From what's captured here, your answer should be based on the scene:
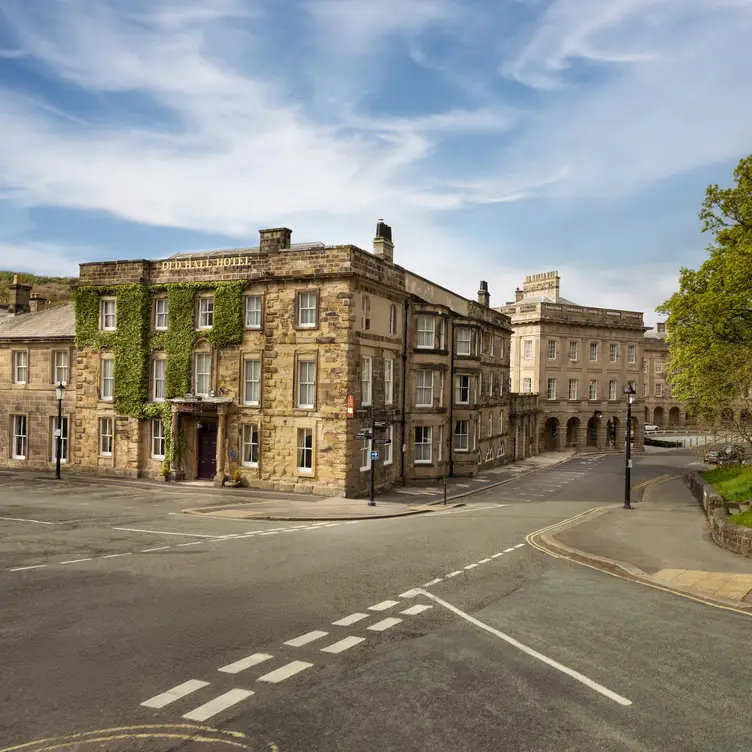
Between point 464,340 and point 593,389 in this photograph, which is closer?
point 464,340

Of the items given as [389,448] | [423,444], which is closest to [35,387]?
→ [389,448]

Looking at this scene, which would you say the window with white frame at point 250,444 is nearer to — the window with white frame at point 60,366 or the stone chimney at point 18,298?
the window with white frame at point 60,366

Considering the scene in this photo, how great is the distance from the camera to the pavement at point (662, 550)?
1465 centimetres

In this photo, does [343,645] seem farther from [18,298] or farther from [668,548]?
[18,298]

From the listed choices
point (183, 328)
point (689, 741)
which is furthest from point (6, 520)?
point (689, 741)

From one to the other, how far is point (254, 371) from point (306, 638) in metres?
24.2

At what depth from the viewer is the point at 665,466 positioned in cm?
5669

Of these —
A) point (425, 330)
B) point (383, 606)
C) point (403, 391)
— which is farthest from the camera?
point (425, 330)

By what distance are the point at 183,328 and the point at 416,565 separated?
22916 millimetres

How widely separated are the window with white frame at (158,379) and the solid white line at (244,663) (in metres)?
28.3

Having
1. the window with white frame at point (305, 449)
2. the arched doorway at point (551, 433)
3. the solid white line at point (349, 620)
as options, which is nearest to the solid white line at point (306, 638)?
the solid white line at point (349, 620)

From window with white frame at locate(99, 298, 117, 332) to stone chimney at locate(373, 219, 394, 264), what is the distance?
14486mm

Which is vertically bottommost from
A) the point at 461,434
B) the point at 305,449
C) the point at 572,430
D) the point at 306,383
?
the point at 572,430

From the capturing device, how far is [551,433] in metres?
71.1
